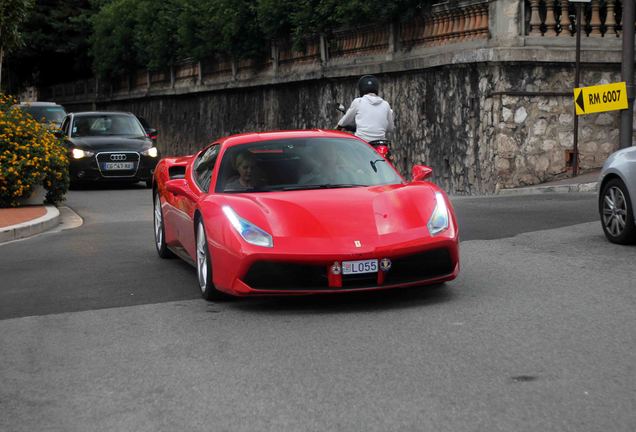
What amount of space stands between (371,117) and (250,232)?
688cm

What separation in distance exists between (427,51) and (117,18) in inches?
1070

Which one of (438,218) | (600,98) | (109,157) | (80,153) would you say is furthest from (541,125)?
(438,218)

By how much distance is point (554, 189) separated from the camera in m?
18.7

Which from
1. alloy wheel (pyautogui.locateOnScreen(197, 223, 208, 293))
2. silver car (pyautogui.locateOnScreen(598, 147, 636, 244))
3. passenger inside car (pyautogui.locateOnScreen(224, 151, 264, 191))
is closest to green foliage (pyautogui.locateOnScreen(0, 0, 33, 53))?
silver car (pyautogui.locateOnScreen(598, 147, 636, 244))

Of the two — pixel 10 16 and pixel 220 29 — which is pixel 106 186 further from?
pixel 220 29

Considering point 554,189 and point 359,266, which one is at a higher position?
point 359,266

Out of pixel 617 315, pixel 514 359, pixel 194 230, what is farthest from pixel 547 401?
Answer: pixel 194 230

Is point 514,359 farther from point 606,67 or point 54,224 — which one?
point 606,67

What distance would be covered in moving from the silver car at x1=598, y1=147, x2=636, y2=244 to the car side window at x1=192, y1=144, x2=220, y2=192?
3.81 meters

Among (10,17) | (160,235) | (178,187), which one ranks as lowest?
(160,235)

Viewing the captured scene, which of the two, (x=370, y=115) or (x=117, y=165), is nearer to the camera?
(x=370, y=115)

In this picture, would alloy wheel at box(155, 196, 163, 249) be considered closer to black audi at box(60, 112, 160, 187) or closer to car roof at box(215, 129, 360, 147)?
car roof at box(215, 129, 360, 147)

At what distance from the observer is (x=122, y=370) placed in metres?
6.23

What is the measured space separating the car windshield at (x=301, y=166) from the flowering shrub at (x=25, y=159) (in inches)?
342
